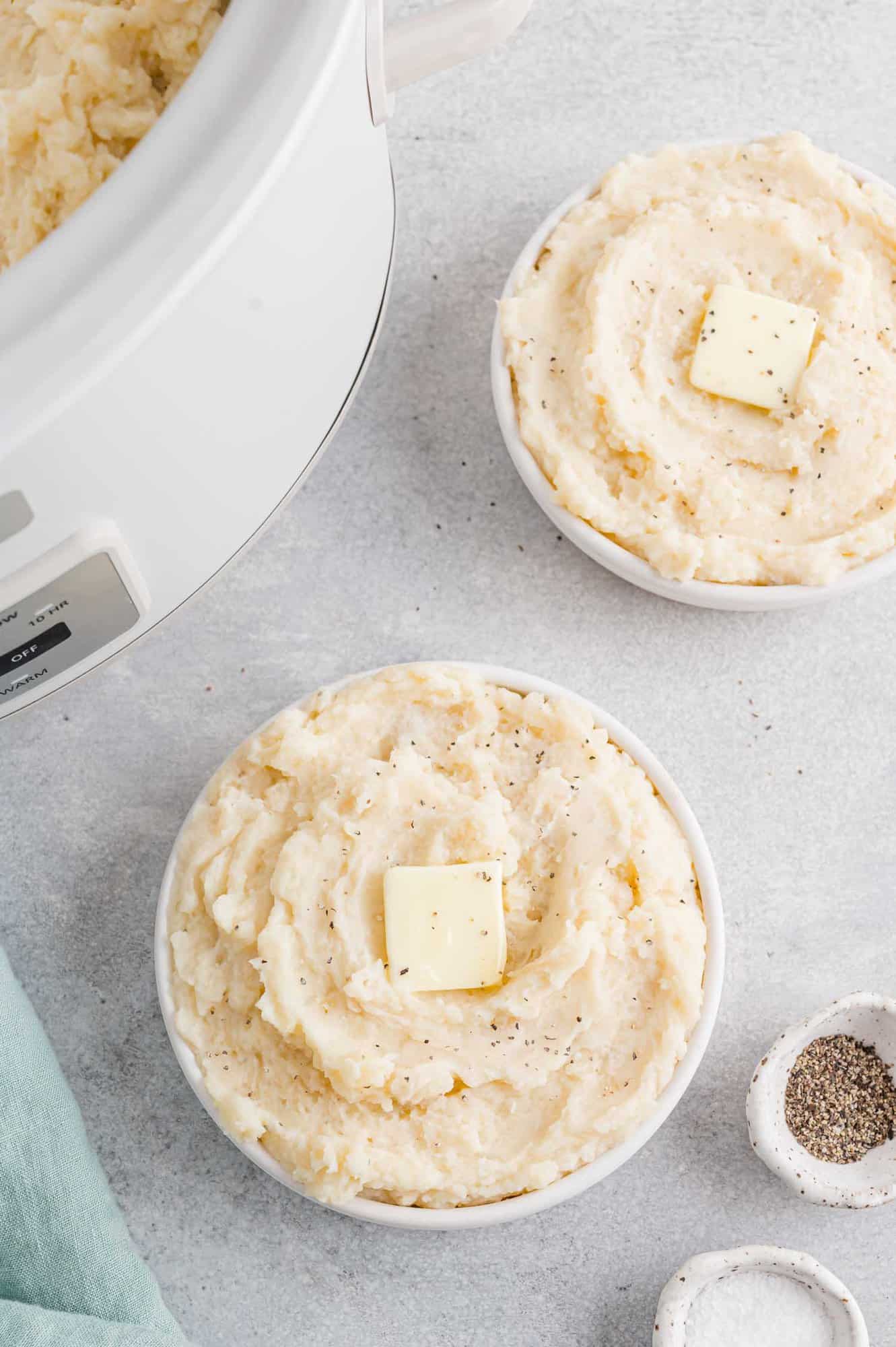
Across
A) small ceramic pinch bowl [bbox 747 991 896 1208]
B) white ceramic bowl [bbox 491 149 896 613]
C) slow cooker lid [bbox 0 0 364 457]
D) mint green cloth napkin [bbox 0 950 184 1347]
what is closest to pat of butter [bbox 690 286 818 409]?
white ceramic bowl [bbox 491 149 896 613]

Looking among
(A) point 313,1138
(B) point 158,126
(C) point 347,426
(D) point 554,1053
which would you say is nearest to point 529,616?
(C) point 347,426

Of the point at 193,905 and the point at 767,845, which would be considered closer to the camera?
the point at 193,905

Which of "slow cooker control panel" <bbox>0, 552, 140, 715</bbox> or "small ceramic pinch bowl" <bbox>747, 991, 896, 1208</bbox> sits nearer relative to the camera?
"slow cooker control panel" <bbox>0, 552, 140, 715</bbox>

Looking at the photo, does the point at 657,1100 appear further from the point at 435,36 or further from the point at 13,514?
the point at 435,36

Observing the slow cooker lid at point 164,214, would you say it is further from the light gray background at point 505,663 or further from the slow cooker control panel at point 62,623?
the light gray background at point 505,663

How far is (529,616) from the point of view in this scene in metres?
1.91

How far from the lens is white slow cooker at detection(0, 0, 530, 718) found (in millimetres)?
856

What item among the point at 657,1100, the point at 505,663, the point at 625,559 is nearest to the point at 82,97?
the point at 625,559

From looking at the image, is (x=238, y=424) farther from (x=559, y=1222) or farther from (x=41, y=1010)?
(x=559, y=1222)

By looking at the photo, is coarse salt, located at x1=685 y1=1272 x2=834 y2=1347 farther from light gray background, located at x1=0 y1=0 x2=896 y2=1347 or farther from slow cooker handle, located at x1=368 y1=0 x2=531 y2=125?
slow cooker handle, located at x1=368 y1=0 x2=531 y2=125

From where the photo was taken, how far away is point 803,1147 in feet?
5.76

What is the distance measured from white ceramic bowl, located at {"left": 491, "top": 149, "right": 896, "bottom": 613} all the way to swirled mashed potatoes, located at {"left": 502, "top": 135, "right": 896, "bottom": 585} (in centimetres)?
2

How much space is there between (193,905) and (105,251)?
1.00 m

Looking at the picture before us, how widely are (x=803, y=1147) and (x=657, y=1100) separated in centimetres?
28
